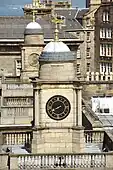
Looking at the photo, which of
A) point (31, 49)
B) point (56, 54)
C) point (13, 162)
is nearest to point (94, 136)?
point (56, 54)

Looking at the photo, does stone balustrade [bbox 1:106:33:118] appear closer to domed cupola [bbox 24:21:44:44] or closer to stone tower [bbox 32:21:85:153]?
stone tower [bbox 32:21:85:153]

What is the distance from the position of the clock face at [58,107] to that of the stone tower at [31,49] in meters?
19.9

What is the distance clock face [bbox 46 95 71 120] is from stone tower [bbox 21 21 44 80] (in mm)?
19880

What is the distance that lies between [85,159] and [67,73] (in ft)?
10.6

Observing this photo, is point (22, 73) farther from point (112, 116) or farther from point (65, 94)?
point (65, 94)

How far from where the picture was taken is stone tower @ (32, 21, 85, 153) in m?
24.4

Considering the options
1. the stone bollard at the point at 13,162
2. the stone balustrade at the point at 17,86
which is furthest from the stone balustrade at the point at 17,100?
the stone bollard at the point at 13,162

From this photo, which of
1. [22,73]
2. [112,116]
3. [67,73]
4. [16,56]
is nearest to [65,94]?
[67,73]

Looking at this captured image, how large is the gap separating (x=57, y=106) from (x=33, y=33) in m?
20.5

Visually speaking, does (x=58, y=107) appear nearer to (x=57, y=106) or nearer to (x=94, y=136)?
(x=57, y=106)

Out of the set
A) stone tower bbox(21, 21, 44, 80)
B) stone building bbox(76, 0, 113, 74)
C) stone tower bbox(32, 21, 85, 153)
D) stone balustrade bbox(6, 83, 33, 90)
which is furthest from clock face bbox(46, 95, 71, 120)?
stone building bbox(76, 0, 113, 74)

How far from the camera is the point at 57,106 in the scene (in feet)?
80.7

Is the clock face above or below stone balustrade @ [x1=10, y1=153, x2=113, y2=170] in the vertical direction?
above

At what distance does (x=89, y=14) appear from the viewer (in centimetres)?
10219
